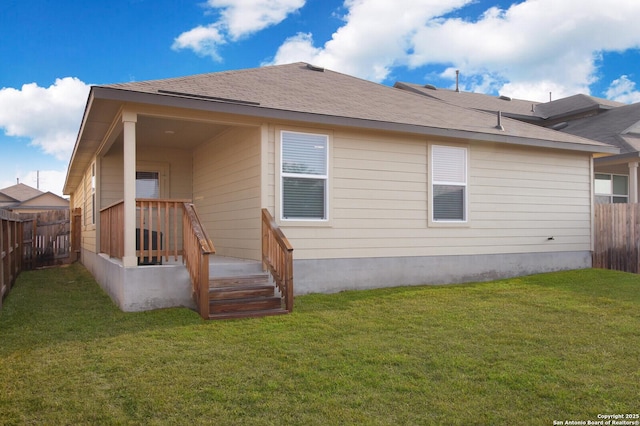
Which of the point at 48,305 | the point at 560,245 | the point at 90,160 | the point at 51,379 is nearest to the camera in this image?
the point at 51,379

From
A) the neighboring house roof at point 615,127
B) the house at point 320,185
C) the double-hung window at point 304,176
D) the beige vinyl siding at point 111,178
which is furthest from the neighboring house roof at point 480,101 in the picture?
the beige vinyl siding at point 111,178

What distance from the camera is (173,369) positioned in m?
4.29

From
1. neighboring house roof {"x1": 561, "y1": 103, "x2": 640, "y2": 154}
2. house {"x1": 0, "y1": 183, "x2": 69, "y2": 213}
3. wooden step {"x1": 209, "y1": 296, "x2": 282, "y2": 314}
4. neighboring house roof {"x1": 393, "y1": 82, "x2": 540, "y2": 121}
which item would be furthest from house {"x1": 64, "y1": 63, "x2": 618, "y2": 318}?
house {"x1": 0, "y1": 183, "x2": 69, "y2": 213}

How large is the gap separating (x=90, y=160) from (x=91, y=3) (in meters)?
4.22

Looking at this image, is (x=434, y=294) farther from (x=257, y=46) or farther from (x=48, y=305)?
(x=257, y=46)

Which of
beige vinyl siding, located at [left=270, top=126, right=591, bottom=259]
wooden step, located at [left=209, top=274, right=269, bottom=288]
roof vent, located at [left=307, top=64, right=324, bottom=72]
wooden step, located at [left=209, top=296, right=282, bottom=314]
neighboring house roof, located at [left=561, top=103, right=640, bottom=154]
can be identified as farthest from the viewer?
neighboring house roof, located at [left=561, top=103, right=640, bottom=154]

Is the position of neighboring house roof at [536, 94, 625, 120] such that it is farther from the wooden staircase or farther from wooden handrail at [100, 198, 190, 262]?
wooden handrail at [100, 198, 190, 262]

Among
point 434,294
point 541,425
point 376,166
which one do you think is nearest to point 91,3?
point 376,166

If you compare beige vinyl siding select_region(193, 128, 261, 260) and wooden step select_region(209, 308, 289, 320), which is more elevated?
→ beige vinyl siding select_region(193, 128, 261, 260)

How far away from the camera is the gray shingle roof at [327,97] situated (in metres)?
7.56

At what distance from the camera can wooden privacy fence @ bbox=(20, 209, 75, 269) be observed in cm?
1407

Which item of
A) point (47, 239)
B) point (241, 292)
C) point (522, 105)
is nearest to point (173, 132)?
point (241, 292)

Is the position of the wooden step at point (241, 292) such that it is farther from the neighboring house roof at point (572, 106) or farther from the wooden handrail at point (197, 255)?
the neighboring house roof at point (572, 106)

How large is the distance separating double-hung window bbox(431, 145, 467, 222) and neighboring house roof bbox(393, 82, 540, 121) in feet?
25.7
